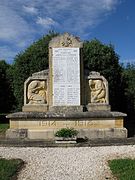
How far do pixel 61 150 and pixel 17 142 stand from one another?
2.17 meters

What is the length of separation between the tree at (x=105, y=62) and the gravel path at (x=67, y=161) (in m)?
11.1

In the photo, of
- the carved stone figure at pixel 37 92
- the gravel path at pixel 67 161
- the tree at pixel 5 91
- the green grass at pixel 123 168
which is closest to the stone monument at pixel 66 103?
the carved stone figure at pixel 37 92

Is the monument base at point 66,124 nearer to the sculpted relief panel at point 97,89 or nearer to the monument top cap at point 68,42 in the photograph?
the sculpted relief panel at point 97,89

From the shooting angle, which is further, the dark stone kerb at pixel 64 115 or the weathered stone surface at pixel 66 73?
the weathered stone surface at pixel 66 73

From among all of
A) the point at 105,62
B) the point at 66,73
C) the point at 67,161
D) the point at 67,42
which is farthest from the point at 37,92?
the point at 105,62

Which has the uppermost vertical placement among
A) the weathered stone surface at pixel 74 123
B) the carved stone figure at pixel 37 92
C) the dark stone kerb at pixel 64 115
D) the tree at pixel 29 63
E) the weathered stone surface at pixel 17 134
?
the tree at pixel 29 63

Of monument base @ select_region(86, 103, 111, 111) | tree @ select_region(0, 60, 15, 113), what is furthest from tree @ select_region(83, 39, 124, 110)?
tree @ select_region(0, 60, 15, 113)

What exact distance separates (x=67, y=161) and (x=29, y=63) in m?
13.9

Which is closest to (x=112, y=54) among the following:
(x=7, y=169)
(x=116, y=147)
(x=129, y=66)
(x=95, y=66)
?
(x=95, y=66)

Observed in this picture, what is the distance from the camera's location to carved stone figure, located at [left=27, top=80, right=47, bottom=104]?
15.4m

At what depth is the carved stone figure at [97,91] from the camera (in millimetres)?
15398

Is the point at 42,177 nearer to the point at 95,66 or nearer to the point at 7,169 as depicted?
the point at 7,169

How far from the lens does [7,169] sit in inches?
337

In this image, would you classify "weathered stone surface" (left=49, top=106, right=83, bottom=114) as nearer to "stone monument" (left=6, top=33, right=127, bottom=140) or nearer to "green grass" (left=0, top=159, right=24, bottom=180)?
"stone monument" (left=6, top=33, right=127, bottom=140)
